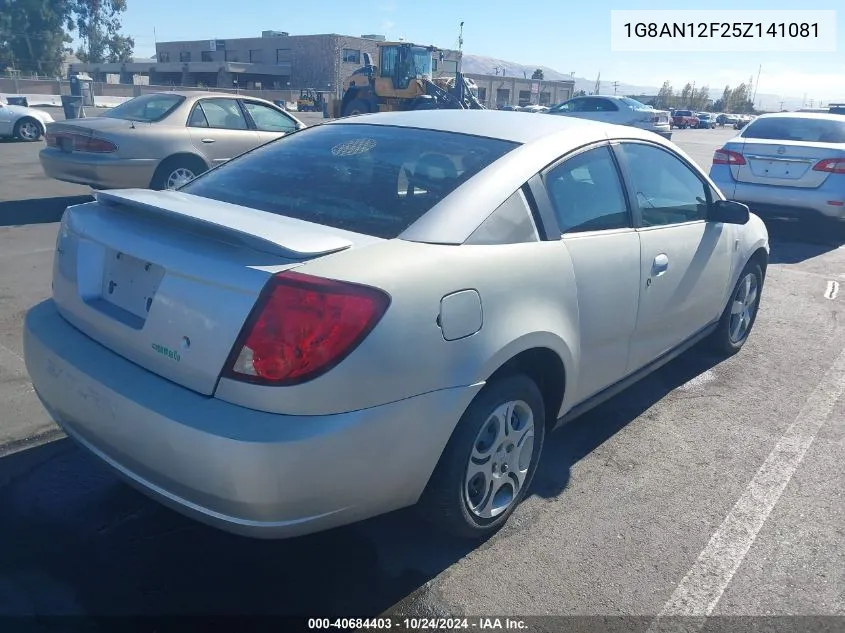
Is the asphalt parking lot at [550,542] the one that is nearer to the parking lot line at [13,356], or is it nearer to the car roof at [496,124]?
the parking lot line at [13,356]

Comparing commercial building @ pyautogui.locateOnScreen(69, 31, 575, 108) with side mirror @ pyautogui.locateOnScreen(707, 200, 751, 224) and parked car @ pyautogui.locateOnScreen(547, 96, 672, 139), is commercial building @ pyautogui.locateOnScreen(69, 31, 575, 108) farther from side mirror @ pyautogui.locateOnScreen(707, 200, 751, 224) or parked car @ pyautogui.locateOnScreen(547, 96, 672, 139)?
side mirror @ pyautogui.locateOnScreen(707, 200, 751, 224)

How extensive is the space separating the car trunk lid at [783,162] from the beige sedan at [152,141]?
231 inches

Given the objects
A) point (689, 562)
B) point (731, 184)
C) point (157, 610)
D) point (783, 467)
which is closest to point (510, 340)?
point (689, 562)

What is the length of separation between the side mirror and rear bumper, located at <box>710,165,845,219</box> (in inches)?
202

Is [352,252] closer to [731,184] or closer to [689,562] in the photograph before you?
[689,562]

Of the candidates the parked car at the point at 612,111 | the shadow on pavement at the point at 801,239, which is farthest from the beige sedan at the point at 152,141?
the parked car at the point at 612,111

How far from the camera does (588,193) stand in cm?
331

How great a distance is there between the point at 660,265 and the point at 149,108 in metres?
7.44

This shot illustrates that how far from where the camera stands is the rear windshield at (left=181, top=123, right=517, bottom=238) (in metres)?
→ 2.73

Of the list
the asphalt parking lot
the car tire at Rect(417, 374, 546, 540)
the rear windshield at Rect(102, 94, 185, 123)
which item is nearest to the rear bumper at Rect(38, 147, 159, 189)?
the rear windshield at Rect(102, 94, 185, 123)

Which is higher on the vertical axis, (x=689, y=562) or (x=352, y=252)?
(x=352, y=252)

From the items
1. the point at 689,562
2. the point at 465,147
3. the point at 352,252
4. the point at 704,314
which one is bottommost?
the point at 689,562

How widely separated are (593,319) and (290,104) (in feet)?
199

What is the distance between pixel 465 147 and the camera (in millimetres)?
3115
